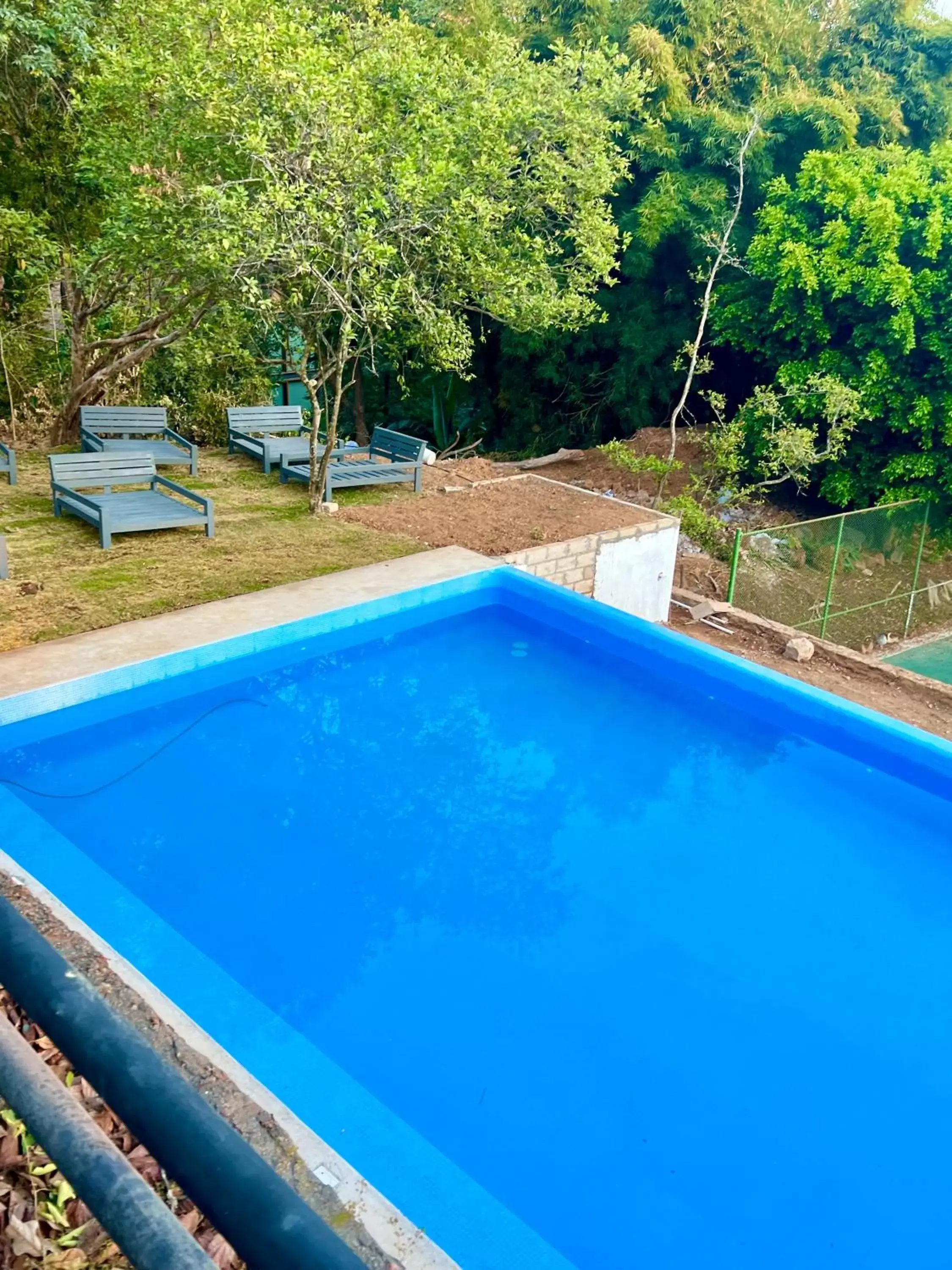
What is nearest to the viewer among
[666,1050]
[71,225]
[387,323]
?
[666,1050]

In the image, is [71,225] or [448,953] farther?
[71,225]

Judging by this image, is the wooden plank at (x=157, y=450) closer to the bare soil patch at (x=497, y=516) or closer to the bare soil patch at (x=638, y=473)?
the bare soil patch at (x=497, y=516)

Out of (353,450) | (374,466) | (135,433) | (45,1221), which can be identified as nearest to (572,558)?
(374,466)

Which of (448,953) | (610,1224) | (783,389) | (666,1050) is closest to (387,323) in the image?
(448,953)

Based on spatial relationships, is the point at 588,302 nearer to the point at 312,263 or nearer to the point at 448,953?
the point at 312,263

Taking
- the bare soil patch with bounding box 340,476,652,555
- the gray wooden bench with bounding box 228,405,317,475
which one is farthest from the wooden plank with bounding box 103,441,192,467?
the bare soil patch with bounding box 340,476,652,555

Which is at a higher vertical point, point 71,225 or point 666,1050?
point 71,225

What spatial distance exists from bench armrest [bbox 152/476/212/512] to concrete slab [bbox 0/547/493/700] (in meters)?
1.57

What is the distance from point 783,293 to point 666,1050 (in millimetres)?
15678

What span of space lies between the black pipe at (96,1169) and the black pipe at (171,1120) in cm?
3

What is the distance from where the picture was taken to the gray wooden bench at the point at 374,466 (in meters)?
12.3

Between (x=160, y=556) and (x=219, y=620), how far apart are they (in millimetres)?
1857

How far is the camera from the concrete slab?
7.33 metres

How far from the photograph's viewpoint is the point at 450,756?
7.46m
